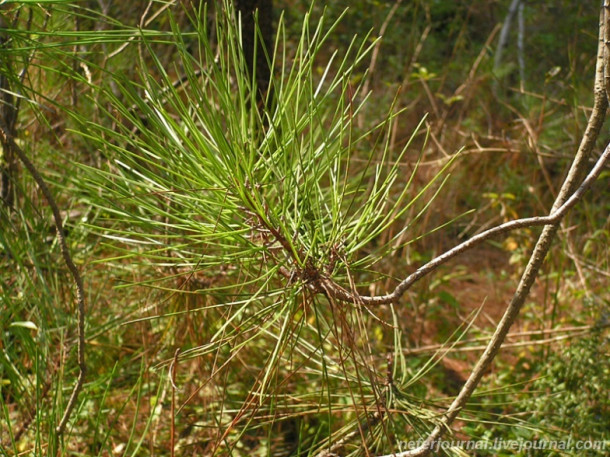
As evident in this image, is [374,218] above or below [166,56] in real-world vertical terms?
above

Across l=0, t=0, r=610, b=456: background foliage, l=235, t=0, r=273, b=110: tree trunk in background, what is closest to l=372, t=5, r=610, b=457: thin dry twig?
l=0, t=0, r=610, b=456: background foliage

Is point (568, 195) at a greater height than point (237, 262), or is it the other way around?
point (568, 195)

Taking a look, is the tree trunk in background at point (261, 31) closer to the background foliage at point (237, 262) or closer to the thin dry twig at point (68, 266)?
the background foliage at point (237, 262)

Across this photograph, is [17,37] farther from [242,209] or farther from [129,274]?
[129,274]

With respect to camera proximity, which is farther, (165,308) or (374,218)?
(165,308)

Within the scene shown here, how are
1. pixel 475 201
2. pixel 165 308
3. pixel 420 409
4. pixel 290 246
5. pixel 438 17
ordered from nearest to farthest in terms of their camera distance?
pixel 290 246 → pixel 420 409 → pixel 165 308 → pixel 475 201 → pixel 438 17

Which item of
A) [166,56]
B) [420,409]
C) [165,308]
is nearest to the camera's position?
[420,409]

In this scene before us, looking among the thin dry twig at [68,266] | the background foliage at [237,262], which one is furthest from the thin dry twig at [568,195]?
the thin dry twig at [68,266]

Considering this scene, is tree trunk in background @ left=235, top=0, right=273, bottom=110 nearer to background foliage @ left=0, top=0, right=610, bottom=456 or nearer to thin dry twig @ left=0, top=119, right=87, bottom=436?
background foliage @ left=0, top=0, right=610, bottom=456

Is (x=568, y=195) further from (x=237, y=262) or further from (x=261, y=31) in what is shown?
(x=261, y=31)

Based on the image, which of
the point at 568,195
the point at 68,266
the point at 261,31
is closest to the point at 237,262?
the point at 68,266

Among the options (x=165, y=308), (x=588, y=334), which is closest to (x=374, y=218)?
(x=165, y=308)
